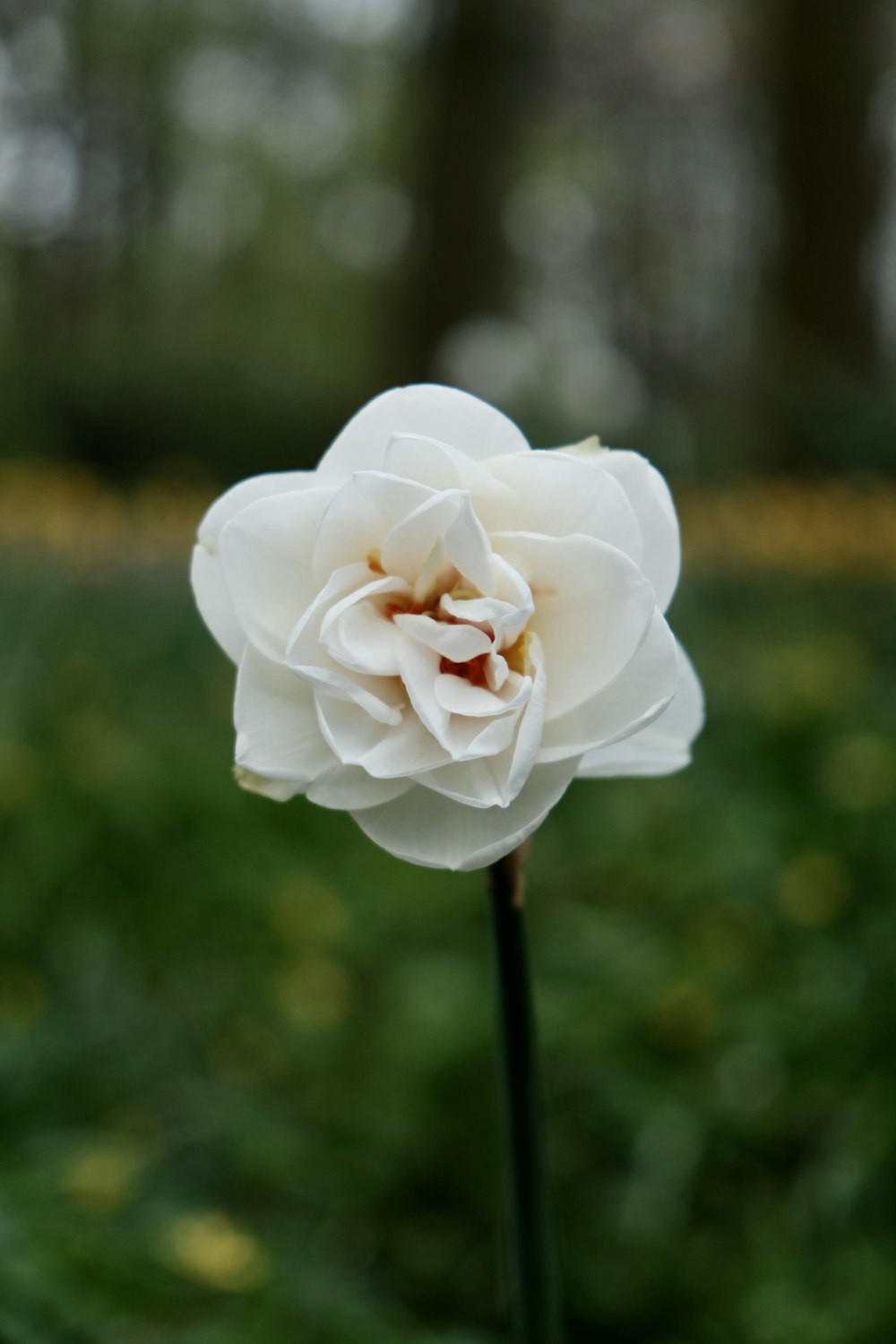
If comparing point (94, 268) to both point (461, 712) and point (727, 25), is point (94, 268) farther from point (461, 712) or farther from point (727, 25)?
point (461, 712)

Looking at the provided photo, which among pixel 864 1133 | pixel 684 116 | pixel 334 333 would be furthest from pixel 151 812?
pixel 334 333

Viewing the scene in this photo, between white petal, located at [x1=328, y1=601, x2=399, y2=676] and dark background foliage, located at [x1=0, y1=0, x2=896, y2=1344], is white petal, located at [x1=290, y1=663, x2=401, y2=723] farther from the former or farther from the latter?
dark background foliage, located at [x1=0, y1=0, x2=896, y2=1344]

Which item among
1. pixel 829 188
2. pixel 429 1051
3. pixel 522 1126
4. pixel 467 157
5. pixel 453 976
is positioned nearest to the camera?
pixel 522 1126

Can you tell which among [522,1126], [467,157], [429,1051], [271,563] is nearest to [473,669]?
[271,563]

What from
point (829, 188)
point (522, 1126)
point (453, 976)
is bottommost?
point (453, 976)

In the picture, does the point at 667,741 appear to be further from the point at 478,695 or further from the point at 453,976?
the point at 453,976

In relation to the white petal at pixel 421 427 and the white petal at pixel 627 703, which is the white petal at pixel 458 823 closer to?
the white petal at pixel 627 703

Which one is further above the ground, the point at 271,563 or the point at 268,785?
the point at 271,563

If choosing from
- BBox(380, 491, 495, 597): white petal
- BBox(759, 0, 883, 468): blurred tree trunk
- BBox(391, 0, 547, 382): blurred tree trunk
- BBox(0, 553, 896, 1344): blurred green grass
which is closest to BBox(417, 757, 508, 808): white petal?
BBox(380, 491, 495, 597): white petal
